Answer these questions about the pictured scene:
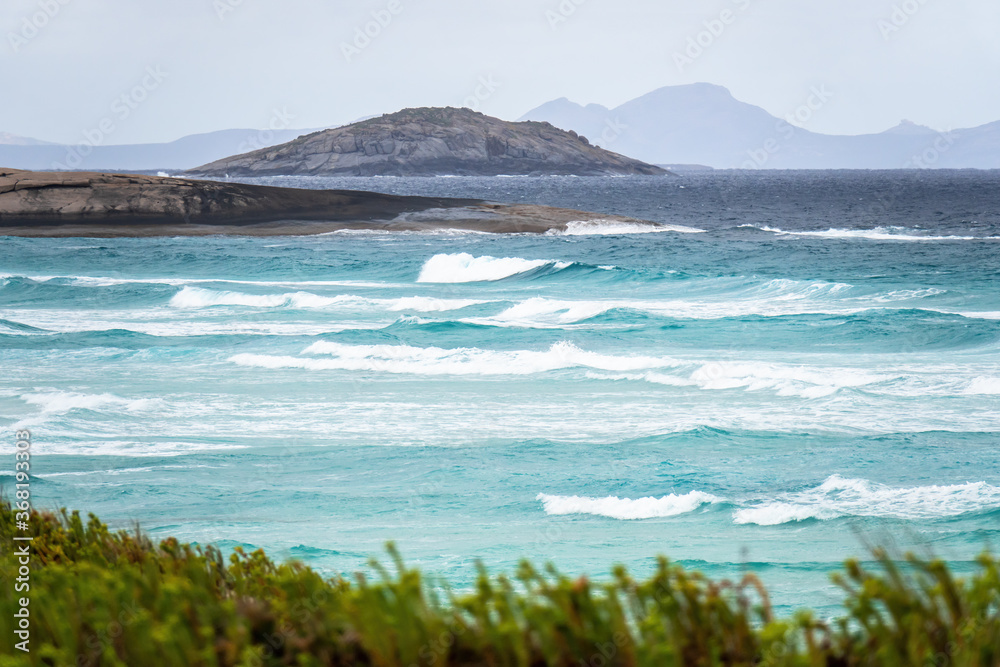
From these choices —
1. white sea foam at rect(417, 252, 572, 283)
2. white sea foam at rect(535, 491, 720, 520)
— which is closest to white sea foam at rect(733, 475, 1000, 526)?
white sea foam at rect(535, 491, 720, 520)

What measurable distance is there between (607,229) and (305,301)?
83.8 ft

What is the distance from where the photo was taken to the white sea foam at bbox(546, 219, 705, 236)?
1924 inches

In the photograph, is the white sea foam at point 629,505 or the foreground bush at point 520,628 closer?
the foreground bush at point 520,628

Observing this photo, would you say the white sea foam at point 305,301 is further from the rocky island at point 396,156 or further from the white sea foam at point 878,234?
the rocky island at point 396,156

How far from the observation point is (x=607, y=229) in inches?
1969

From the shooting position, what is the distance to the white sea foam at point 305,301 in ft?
92.5

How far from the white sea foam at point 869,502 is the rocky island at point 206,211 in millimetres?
37948

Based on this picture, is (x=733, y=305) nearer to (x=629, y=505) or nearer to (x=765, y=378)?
(x=765, y=378)

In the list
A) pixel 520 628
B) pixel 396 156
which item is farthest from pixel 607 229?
pixel 396 156

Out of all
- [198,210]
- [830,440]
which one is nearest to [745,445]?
[830,440]

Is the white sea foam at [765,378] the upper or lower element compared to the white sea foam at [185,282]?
lower

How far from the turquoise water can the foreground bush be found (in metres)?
0.42

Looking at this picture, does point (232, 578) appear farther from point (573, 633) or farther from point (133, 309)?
point (133, 309)

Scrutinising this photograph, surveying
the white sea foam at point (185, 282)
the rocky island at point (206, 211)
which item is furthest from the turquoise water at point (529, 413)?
the rocky island at point (206, 211)
